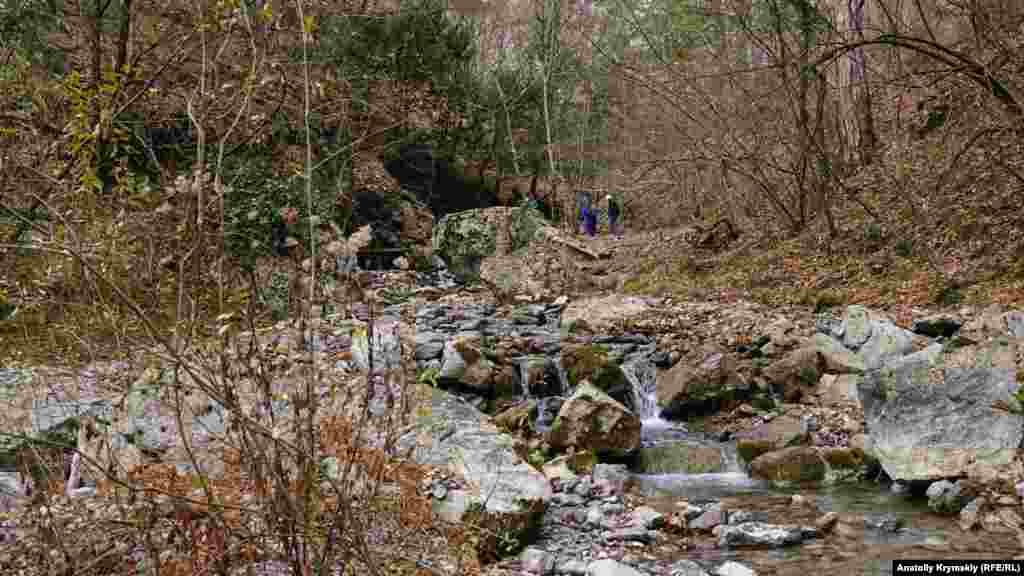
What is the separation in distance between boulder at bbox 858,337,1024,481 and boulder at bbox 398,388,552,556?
296 cm

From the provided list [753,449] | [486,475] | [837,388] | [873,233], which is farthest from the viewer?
[873,233]

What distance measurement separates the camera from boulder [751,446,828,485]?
686 cm

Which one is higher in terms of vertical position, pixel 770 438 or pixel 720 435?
pixel 770 438

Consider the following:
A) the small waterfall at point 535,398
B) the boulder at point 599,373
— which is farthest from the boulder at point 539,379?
the boulder at point 599,373

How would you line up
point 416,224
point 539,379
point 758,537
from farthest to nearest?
point 416,224, point 539,379, point 758,537

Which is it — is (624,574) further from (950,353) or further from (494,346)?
(494,346)

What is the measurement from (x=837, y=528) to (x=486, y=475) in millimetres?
2466

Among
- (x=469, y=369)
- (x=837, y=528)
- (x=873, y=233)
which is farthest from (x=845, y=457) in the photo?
(x=873, y=233)

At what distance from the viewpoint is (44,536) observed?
2.96m

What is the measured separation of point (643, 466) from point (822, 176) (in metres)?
7.77

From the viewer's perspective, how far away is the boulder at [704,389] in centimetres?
877

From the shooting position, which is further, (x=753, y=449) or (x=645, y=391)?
(x=645, y=391)

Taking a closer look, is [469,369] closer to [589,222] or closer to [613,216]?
[589,222]

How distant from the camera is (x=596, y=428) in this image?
7.41 metres
